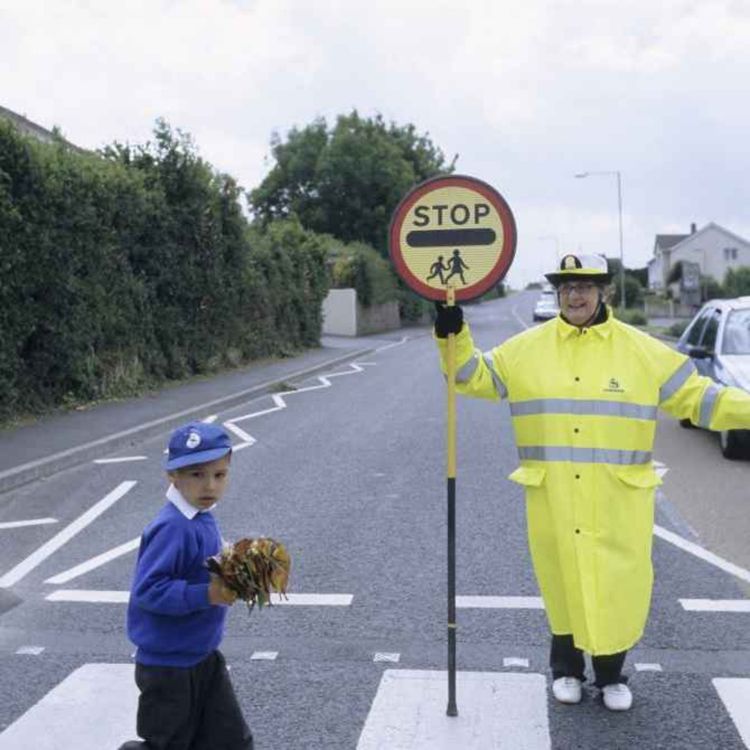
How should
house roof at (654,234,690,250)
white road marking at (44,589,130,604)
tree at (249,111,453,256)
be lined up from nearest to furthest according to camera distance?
white road marking at (44,589,130,604), tree at (249,111,453,256), house roof at (654,234,690,250)

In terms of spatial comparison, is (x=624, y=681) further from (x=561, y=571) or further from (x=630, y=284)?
(x=630, y=284)

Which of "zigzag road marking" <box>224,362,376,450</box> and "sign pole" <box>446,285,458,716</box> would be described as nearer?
"sign pole" <box>446,285,458,716</box>

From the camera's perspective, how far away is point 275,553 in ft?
10.6

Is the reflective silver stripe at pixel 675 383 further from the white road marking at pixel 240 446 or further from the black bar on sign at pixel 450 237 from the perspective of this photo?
the white road marking at pixel 240 446

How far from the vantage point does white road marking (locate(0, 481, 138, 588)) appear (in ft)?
22.5

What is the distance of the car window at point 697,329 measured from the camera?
43.5 ft

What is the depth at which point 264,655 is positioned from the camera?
523 cm

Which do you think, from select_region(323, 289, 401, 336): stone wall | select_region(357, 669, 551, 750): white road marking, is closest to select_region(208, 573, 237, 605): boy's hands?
select_region(357, 669, 551, 750): white road marking

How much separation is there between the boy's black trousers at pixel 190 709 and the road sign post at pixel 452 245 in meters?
1.21

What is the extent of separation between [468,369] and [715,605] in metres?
2.51

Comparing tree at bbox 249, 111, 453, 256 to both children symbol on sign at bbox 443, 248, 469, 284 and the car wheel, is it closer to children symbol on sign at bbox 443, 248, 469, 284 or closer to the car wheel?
the car wheel

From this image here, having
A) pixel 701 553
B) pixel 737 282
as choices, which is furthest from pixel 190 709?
pixel 737 282

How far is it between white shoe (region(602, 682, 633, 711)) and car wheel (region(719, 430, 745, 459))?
6.74 meters

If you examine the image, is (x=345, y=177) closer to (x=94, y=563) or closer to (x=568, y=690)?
(x=94, y=563)
